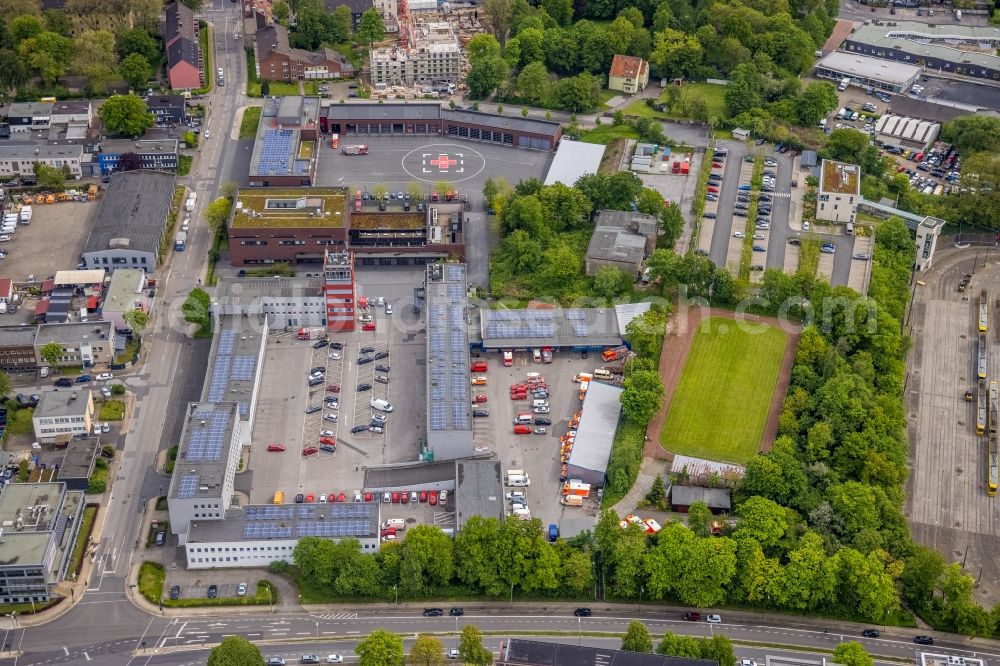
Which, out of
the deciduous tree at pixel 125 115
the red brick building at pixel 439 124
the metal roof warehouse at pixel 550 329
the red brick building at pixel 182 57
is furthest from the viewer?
the red brick building at pixel 182 57

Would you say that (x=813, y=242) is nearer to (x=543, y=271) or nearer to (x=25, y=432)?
(x=543, y=271)

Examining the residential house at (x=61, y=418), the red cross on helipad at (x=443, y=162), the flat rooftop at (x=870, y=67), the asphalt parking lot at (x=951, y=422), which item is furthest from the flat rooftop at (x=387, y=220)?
the flat rooftop at (x=870, y=67)

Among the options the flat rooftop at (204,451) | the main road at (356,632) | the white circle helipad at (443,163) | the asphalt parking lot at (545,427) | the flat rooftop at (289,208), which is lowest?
the main road at (356,632)

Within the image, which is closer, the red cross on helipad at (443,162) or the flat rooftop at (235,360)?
the flat rooftop at (235,360)

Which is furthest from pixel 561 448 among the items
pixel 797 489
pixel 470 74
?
pixel 470 74

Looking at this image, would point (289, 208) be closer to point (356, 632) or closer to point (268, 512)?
point (268, 512)

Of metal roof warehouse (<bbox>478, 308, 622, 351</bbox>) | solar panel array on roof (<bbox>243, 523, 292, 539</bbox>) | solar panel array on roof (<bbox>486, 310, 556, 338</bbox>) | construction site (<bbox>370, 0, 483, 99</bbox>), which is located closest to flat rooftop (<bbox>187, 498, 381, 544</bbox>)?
solar panel array on roof (<bbox>243, 523, 292, 539</bbox>)

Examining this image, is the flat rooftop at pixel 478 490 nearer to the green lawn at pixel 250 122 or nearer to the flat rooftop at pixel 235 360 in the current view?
the flat rooftop at pixel 235 360
